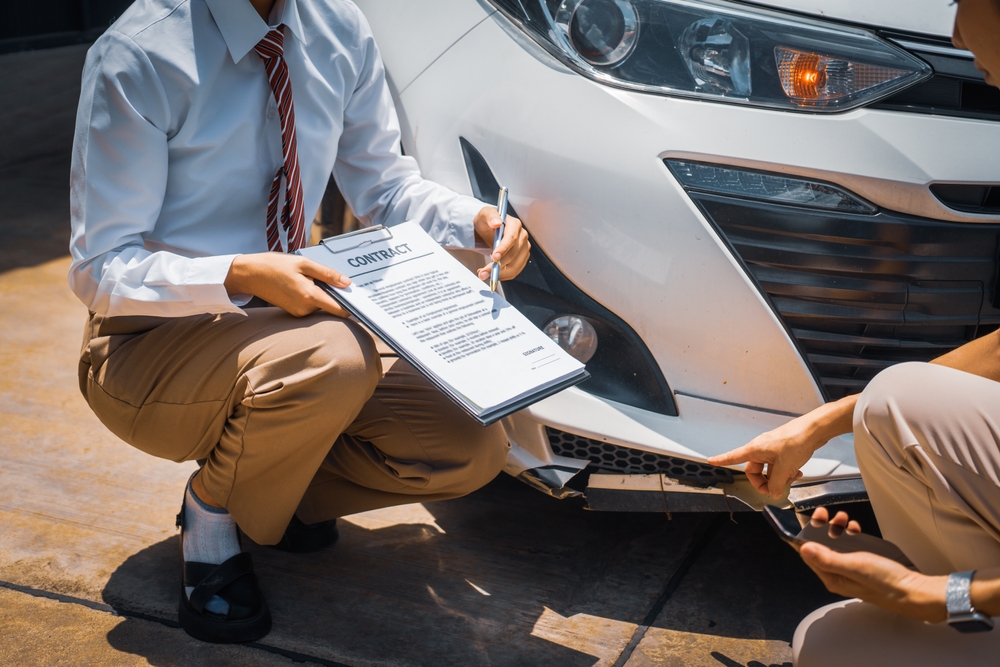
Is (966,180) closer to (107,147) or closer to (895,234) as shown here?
(895,234)

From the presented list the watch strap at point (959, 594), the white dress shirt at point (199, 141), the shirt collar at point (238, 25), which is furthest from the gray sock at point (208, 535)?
the watch strap at point (959, 594)

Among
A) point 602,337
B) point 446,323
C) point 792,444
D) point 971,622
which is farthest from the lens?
point 602,337

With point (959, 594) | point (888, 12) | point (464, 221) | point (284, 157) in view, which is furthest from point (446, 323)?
point (888, 12)

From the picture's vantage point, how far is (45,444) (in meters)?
2.55

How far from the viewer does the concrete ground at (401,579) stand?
1.88m

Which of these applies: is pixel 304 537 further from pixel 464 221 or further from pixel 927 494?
pixel 927 494

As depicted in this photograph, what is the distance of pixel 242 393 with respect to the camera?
1766mm

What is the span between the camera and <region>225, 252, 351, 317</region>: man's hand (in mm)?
1753

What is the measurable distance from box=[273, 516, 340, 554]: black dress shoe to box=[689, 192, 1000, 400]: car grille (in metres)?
1.09

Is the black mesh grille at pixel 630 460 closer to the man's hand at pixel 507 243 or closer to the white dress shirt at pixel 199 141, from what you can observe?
the man's hand at pixel 507 243

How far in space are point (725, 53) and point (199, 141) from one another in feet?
3.37

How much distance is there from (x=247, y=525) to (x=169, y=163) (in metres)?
0.70

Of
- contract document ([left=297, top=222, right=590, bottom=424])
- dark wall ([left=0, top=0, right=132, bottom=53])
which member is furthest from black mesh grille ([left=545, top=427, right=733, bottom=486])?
dark wall ([left=0, top=0, right=132, bottom=53])

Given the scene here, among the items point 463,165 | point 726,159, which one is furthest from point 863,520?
point 463,165
